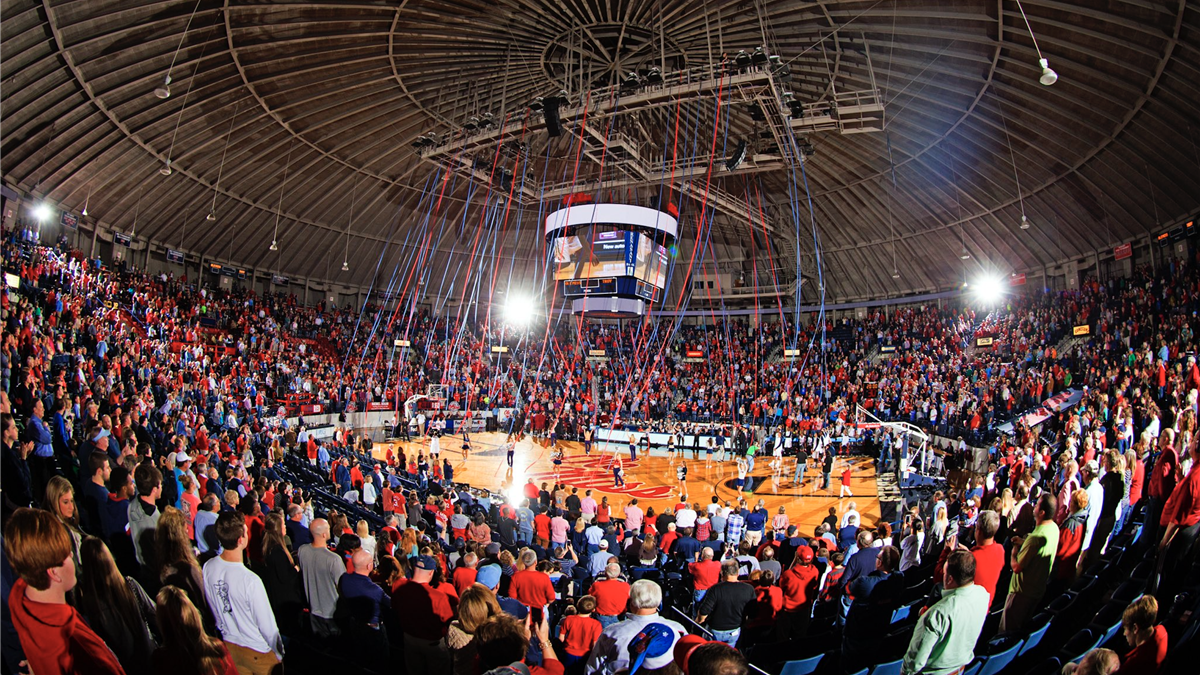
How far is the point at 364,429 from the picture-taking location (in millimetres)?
28250

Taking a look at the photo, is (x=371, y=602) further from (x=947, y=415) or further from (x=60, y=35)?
(x=947, y=415)

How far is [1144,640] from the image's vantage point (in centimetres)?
337

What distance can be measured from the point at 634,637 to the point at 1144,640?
268 cm

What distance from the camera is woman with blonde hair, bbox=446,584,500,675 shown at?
319 cm

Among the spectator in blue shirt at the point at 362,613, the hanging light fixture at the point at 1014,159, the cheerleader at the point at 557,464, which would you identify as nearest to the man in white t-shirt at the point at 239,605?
the spectator in blue shirt at the point at 362,613

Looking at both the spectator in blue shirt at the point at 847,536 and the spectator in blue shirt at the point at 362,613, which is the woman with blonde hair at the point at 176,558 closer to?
the spectator in blue shirt at the point at 362,613

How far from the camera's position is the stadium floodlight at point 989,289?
3111 centimetres

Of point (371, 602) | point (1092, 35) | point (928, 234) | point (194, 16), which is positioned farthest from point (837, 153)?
point (371, 602)

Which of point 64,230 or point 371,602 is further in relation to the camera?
point 64,230

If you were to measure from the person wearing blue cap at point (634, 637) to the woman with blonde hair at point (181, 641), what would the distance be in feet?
5.89

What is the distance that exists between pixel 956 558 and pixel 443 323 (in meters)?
40.1

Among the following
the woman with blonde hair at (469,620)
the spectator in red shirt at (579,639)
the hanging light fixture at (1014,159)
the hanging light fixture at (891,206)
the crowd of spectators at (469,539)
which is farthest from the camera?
the hanging light fixture at (891,206)

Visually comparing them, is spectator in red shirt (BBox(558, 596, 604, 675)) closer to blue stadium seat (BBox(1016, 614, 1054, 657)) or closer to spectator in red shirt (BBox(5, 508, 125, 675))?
spectator in red shirt (BBox(5, 508, 125, 675))

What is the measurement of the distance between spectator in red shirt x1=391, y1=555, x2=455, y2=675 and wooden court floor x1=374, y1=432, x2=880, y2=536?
10.8 metres
